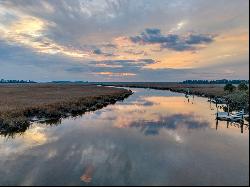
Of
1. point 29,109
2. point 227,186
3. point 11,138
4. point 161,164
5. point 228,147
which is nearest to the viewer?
point 227,186

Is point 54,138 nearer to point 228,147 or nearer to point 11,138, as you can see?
point 11,138

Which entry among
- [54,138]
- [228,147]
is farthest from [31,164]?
[228,147]

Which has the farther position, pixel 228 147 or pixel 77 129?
pixel 77 129

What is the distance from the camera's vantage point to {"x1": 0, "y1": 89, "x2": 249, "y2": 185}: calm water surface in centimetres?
1733

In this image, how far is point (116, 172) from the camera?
18234 millimetres

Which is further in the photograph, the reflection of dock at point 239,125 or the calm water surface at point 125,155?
the reflection of dock at point 239,125

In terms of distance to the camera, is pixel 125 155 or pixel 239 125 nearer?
pixel 125 155

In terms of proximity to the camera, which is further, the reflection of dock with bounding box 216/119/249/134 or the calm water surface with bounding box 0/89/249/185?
the reflection of dock with bounding box 216/119/249/134

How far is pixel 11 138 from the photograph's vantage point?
28453 mm

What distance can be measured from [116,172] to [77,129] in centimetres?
1588

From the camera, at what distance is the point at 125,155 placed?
22.2 metres

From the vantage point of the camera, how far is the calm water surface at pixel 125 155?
17328mm

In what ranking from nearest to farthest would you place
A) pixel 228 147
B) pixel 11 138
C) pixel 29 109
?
pixel 228 147 < pixel 11 138 < pixel 29 109

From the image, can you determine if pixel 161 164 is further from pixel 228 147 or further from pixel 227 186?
pixel 228 147
